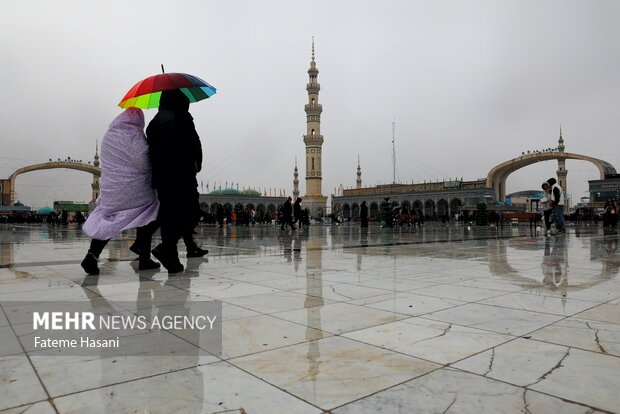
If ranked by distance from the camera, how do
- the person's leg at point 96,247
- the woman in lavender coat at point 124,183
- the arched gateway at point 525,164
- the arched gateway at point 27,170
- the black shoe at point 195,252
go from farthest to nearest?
the arched gateway at point 27,170, the arched gateway at point 525,164, the black shoe at point 195,252, the woman in lavender coat at point 124,183, the person's leg at point 96,247

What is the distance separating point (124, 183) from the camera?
4.79 meters

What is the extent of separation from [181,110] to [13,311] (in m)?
2.95

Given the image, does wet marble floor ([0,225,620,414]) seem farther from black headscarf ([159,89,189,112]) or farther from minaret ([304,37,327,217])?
minaret ([304,37,327,217])

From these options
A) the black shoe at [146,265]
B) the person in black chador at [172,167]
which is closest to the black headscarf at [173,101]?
the person in black chador at [172,167]

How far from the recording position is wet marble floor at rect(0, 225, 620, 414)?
1.52 metres

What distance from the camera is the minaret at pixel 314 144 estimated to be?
62.3 meters

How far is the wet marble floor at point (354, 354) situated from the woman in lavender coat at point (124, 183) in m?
0.84

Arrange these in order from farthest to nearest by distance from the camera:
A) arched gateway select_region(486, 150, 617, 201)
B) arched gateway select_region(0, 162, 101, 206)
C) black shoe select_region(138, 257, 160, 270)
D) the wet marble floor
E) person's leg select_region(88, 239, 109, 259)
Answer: arched gateway select_region(0, 162, 101, 206) < arched gateway select_region(486, 150, 617, 201) < black shoe select_region(138, 257, 160, 270) < person's leg select_region(88, 239, 109, 259) < the wet marble floor

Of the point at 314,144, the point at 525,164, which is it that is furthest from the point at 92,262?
the point at 525,164

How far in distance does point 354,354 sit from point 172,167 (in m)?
3.49

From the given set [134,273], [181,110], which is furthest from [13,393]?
[181,110]

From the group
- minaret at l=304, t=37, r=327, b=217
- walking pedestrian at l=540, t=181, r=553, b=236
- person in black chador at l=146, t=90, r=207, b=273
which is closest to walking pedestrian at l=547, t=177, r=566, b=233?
walking pedestrian at l=540, t=181, r=553, b=236

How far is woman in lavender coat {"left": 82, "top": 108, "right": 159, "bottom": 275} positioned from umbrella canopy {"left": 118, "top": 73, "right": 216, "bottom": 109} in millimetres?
362

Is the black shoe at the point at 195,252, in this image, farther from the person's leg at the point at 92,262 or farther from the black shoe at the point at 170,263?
the person's leg at the point at 92,262
